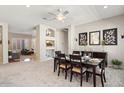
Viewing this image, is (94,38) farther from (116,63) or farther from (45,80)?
(45,80)

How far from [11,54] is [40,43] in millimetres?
2838

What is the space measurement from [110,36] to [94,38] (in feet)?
3.20

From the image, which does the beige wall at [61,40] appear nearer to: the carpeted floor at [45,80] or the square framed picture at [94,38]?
the square framed picture at [94,38]

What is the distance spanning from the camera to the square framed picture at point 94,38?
5.71 metres

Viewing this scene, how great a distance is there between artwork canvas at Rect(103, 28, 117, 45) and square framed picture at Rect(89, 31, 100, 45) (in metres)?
0.42

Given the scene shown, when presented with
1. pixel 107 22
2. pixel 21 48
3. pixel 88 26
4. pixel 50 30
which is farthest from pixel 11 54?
pixel 107 22

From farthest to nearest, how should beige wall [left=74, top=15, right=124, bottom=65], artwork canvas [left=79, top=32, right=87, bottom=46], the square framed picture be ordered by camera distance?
artwork canvas [left=79, top=32, right=87, bottom=46] < the square framed picture < beige wall [left=74, top=15, right=124, bottom=65]

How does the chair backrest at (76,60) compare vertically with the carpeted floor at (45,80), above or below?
above

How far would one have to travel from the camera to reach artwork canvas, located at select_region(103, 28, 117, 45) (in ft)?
16.4

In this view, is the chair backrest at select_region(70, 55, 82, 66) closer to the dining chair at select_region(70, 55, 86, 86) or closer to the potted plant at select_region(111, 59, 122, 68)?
the dining chair at select_region(70, 55, 86, 86)

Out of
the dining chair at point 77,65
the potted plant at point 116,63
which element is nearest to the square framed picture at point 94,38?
the potted plant at point 116,63

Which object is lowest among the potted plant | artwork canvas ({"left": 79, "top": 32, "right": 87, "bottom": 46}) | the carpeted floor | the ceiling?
the carpeted floor

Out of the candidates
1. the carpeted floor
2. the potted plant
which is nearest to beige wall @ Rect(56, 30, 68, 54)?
the potted plant

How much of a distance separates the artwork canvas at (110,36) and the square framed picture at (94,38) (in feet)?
1.37
